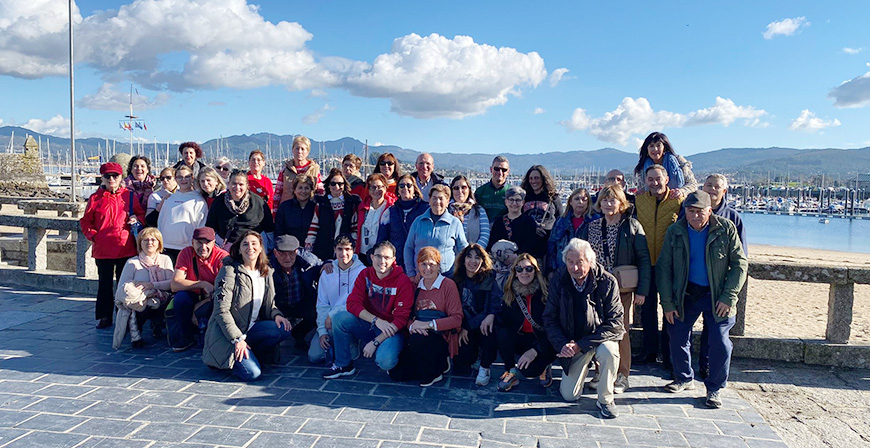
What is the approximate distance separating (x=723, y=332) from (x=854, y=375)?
195 centimetres

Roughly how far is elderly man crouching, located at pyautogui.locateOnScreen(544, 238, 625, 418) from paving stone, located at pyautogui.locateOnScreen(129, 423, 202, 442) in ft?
9.52

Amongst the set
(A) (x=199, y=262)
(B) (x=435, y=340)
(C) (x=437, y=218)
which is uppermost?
(C) (x=437, y=218)

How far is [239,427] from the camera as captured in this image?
395 cm

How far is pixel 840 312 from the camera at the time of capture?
18.5 feet

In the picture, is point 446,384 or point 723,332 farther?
point 446,384

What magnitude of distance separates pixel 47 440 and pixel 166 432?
72 centimetres

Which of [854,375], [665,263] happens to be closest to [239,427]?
[665,263]

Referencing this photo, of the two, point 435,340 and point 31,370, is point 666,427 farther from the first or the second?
point 31,370

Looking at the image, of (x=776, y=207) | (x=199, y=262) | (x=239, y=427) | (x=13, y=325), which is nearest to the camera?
(x=239, y=427)

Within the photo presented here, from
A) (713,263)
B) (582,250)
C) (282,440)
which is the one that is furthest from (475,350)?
(713,263)

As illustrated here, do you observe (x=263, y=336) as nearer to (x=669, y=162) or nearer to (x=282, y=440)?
(x=282, y=440)

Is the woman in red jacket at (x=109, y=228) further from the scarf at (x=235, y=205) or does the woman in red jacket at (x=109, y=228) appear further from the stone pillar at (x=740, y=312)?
the stone pillar at (x=740, y=312)

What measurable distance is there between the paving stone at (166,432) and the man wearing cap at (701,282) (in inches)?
155

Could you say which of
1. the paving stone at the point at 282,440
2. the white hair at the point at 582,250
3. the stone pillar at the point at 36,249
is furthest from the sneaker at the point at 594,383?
the stone pillar at the point at 36,249
